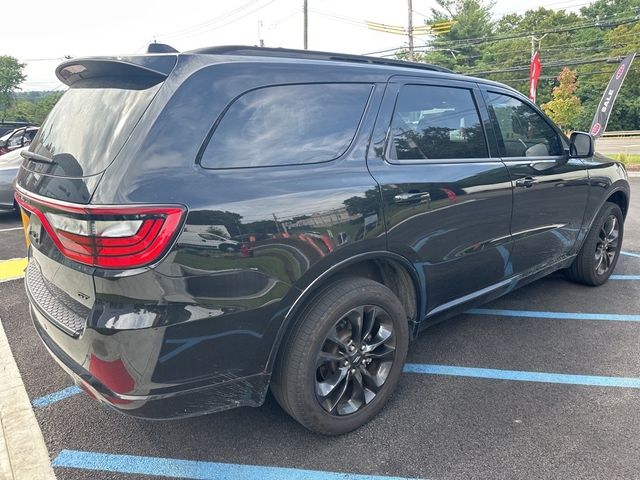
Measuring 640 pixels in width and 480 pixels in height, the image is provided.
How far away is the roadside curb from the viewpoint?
2.22 metres

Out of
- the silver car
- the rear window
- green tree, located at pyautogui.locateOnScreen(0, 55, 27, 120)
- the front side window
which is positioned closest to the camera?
the rear window

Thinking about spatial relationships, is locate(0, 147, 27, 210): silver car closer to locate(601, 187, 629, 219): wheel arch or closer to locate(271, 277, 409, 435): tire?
locate(271, 277, 409, 435): tire

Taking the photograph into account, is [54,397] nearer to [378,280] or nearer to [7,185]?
[378,280]

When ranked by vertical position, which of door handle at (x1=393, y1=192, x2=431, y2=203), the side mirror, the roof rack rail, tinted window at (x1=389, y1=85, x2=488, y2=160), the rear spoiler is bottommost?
door handle at (x1=393, y1=192, x2=431, y2=203)

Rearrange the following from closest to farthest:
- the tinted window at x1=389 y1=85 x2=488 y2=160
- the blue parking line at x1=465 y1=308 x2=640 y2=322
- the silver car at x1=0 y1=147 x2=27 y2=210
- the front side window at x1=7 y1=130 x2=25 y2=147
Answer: the tinted window at x1=389 y1=85 x2=488 y2=160 < the blue parking line at x1=465 y1=308 x2=640 y2=322 < the silver car at x1=0 y1=147 x2=27 y2=210 < the front side window at x1=7 y1=130 x2=25 y2=147

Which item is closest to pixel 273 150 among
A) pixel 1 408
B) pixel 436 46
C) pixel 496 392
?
pixel 496 392

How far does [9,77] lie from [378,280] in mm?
100086

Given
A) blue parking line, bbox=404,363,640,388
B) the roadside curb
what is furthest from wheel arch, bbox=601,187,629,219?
the roadside curb

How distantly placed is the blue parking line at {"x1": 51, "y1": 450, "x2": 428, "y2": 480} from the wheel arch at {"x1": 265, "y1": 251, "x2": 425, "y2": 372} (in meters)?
0.51

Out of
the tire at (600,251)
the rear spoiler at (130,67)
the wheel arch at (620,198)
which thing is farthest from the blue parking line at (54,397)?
the wheel arch at (620,198)

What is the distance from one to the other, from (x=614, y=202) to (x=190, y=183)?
4.33 metres

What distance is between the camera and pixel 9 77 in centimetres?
8194

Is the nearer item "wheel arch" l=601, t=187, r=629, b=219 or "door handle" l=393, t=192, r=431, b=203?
"door handle" l=393, t=192, r=431, b=203

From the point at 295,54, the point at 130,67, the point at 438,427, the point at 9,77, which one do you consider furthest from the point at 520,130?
the point at 9,77
